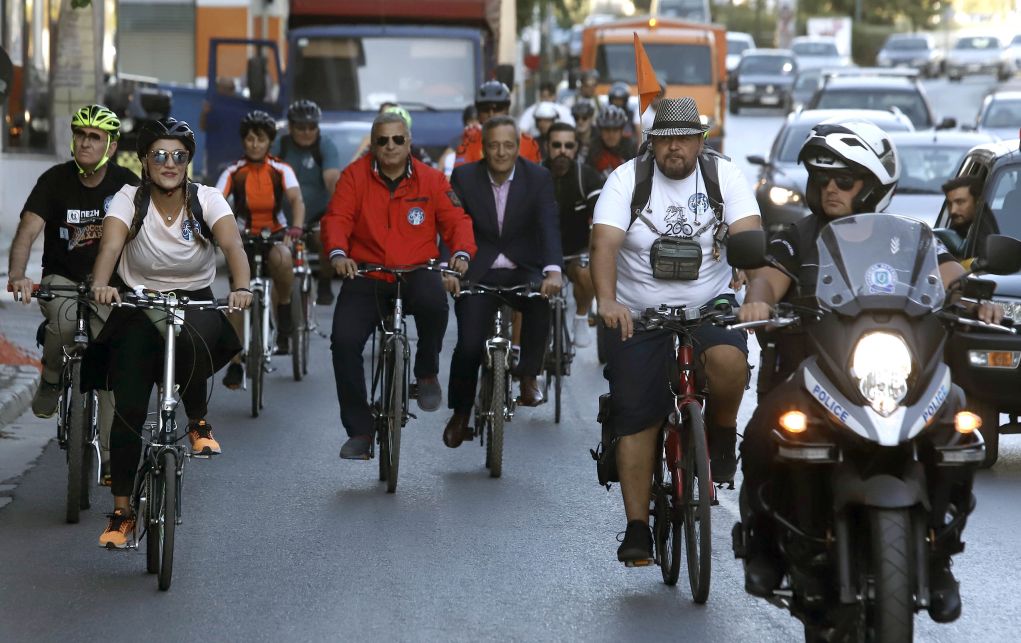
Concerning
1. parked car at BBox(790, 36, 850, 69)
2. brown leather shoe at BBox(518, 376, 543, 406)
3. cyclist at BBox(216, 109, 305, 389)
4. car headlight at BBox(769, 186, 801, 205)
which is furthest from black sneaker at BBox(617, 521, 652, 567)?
parked car at BBox(790, 36, 850, 69)

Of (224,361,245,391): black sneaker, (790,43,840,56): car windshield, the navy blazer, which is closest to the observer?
the navy blazer

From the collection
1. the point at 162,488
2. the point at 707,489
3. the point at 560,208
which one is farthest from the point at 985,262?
the point at 560,208

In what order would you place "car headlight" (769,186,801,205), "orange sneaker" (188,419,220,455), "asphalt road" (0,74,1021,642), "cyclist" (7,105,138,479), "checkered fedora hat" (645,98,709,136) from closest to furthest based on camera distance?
1. "asphalt road" (0,74,1021,642)
2. "checkered fedora hat" (645,98,709,136)
3. "orange sneaker" (188,419,220,455)
4. "cyclist" (7,105,138,479)
5. "car headlight" (769,186,801,205)

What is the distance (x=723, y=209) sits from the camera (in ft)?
24.2

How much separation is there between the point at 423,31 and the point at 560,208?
979 centimetres

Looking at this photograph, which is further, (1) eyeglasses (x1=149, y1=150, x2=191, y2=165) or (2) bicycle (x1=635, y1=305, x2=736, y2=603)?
(1) eyeglasses (x1=149, y1=150, x2=191, y2=165)

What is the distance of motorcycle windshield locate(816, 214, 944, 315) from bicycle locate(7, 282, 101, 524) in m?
3.59

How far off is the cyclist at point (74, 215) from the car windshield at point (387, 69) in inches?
539

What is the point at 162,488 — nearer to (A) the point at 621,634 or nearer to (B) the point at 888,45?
(A) the point at 621,634

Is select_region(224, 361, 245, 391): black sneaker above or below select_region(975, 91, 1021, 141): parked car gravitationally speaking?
below

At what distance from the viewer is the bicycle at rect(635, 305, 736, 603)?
22.4 ft

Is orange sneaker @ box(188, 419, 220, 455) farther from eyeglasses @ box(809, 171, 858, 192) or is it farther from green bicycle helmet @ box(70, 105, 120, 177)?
eyeglasses @ box(809, 171, 858, 192)

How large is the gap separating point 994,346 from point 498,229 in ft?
8.60

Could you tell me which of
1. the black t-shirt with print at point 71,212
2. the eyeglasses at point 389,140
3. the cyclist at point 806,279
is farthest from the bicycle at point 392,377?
the cyclist at point 806,279
